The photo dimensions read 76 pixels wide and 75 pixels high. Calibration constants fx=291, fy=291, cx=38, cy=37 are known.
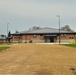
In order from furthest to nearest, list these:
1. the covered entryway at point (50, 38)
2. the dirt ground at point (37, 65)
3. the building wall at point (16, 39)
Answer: the building wall at point (16, 39)
the covered entryway at point (50, 38)
the dirt ground at point (37, 65)

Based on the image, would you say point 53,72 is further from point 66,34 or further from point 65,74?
point 66,34

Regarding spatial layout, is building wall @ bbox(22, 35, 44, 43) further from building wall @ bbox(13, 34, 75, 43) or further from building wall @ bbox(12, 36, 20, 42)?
building wall @ bbox(12, 36, 20, 42)

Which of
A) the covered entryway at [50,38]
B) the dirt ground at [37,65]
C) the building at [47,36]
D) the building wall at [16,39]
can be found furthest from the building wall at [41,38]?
the dirt ground at [37,65]

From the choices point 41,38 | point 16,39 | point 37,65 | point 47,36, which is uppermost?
point 47,36

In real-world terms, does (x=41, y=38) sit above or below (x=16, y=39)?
above

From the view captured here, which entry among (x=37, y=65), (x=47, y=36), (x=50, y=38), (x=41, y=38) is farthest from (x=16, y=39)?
(x=37, y=65)

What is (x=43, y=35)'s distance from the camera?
112438 millimetres

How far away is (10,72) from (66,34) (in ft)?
325

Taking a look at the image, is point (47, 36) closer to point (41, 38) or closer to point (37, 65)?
point (41, 38)

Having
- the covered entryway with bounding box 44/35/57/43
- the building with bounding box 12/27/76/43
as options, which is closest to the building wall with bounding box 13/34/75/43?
the building with bounding box 12/27/76/43

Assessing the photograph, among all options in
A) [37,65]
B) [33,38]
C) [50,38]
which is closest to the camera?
[37,65]

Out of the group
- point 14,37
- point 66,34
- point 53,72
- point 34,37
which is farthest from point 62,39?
point 53,72

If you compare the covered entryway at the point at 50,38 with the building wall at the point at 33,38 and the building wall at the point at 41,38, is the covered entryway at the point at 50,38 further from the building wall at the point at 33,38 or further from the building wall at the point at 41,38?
the building wall at the point at 33,38

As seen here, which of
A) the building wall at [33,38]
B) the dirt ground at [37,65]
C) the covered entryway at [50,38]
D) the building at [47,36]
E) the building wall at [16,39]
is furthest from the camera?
the building wall at [16,39]
